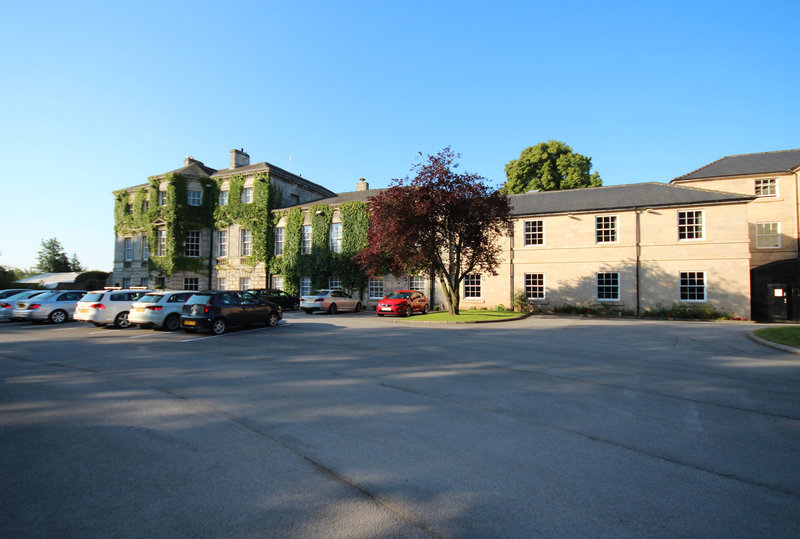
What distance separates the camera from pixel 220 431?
4852mm

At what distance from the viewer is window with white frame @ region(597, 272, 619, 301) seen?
25.8 meters

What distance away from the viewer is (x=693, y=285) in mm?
24047

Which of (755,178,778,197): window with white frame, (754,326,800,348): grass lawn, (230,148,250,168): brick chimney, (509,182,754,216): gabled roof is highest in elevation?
(230,148,250,168): brick chimney

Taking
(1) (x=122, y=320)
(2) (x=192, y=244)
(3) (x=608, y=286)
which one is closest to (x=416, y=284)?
(3) (x=608, y=286)

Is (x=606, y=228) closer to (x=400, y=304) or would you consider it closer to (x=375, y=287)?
(x=400, y=304)

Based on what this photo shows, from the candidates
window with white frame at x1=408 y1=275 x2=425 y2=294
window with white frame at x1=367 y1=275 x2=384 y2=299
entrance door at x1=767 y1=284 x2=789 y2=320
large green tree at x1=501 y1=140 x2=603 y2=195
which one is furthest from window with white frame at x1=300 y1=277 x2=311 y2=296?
entrance door at x1=767 y1=284 x2=789 y2=320

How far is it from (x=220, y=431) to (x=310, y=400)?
5.02 ft

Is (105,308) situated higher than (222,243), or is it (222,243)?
(222,243)

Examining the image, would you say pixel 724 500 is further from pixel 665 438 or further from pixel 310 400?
pixel 310 400

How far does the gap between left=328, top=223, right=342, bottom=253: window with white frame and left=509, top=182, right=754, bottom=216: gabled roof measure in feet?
44.4

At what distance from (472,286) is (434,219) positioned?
30.6 ft

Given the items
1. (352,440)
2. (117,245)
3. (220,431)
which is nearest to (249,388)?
(220,431)

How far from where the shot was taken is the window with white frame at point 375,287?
30.9 m

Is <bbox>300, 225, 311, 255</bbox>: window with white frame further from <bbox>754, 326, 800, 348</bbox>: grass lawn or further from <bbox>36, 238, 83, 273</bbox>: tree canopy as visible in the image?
<bbox>36, 238, 83, 273</bbox>: tree canopy
